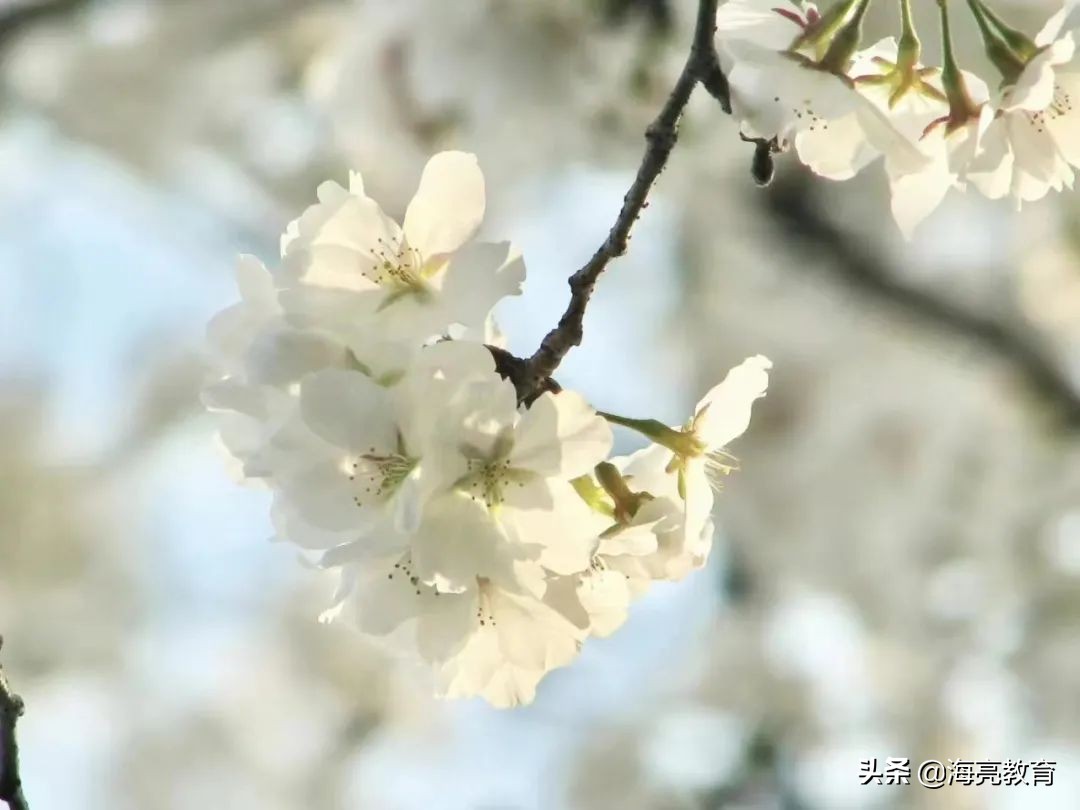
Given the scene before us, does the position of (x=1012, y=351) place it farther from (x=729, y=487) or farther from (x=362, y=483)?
(x=362, y=483)

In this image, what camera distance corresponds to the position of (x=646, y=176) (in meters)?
0.33

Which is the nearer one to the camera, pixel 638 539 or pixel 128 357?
pixel 638 539

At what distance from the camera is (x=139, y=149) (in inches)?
71.6

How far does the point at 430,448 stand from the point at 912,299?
→ 1676mm

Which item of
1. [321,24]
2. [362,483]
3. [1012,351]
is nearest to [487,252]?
[362,483]

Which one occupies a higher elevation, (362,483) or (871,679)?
(871,679)

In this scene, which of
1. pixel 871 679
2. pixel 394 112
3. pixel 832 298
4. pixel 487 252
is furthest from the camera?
pixel 871 679

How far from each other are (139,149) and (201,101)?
0.13 m

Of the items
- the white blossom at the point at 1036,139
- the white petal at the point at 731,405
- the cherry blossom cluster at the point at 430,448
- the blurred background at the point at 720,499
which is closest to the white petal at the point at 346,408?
the cherry blossom cluster at the point at 430,448

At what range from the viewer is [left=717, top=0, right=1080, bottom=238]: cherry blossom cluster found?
37cm

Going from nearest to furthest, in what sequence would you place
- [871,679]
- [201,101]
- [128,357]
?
1. [201,101]
2. [871,679]
3. [128,357]

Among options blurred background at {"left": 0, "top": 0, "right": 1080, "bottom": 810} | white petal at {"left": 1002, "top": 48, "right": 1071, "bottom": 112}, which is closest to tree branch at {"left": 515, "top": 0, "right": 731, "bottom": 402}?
white petal at {"left": 1002, "top": 48, "right": 1071, "bottom": 112}

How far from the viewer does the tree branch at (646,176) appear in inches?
13.2

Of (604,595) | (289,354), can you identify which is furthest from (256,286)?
(604,595)
